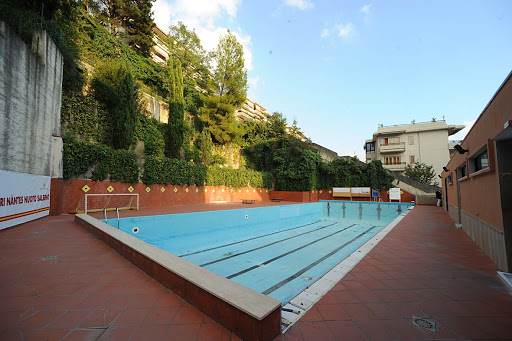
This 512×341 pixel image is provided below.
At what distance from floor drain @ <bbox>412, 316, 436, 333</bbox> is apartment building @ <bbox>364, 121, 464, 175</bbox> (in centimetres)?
3002

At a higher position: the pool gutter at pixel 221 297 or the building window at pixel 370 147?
the building window at pixel 370 147

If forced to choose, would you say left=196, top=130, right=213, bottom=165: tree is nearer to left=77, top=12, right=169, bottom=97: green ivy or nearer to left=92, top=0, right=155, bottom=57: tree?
left=77, top=12, right=169, bottom=97: green ivy

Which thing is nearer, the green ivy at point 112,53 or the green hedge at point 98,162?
the green hedge at point 98,162

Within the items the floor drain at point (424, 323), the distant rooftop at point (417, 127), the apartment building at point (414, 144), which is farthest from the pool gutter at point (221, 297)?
the distant rooftop at point (417, 127)

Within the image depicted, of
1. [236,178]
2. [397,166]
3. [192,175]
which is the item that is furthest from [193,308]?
[397,166]

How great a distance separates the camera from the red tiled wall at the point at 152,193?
809cm

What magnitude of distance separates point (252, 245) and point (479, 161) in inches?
250

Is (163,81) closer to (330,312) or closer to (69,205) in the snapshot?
(69,205)

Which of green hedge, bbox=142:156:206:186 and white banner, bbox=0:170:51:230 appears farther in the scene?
green hedge, bbox=142:156:206:186

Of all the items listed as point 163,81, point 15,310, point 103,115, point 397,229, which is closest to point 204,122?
point 163,81

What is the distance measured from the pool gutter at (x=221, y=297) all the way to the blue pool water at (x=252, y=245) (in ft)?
4.93

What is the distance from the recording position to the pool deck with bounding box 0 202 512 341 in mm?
1630

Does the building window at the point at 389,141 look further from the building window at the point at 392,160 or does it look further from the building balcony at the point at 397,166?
the building balcony at the point at 397,166

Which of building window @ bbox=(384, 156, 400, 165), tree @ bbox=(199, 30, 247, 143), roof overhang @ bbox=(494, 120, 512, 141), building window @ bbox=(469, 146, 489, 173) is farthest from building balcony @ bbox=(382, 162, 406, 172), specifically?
roof overhang @ bbox=(494, 120, 512, 141)
